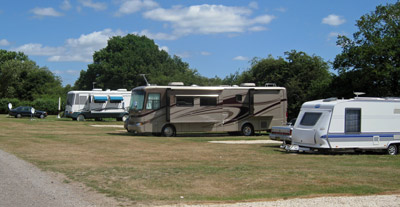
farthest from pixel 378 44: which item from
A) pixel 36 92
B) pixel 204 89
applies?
pixel 36 92

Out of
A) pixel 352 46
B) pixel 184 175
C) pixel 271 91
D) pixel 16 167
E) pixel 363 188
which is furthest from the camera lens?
pixel 352 46

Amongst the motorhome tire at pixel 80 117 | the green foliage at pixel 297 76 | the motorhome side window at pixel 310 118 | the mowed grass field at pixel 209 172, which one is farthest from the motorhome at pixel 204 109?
the motorhome tire at pixel 80 117

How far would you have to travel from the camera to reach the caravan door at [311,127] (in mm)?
17281

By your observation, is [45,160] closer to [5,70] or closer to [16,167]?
[16,167]

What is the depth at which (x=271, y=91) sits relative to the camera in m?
27.9

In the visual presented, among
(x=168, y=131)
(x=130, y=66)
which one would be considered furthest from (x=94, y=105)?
(x=130, y=66)

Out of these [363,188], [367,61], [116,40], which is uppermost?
[116,40]

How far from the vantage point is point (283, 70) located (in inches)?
1986

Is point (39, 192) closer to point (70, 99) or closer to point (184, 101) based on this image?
point (184, 101)

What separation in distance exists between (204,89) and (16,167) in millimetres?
14998

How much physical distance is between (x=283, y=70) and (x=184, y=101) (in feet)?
87.4

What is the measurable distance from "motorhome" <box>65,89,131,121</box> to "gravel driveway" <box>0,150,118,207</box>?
29986 mm

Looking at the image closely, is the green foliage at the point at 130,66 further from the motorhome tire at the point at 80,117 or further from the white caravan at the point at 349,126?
the white caravan at the point at 349,126

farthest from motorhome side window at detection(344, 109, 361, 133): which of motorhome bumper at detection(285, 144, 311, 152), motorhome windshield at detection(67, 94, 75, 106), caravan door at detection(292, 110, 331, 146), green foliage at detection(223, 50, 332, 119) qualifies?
motorhome windshield at detection(67, 94, 75, 106)
